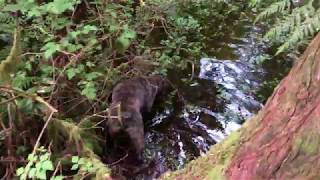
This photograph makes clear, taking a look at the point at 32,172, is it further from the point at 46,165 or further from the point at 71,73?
the point at 71,73

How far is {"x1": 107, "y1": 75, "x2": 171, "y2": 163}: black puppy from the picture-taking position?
4.88 metres

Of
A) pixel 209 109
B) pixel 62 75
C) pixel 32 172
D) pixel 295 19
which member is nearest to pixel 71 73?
pixel 62 75

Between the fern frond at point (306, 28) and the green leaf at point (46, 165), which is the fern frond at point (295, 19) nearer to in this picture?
the fern frond at point (306, 28)

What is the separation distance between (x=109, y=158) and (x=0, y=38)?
162 cm

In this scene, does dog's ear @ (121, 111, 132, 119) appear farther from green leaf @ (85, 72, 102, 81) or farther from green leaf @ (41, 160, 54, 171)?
green leaf @ (41, 160, 54, 171)

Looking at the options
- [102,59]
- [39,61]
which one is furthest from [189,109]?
[39,61]

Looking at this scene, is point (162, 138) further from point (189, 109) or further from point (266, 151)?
point (266, 151)

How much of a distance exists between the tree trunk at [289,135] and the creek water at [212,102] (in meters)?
2.84

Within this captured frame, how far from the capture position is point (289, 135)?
1884 millimetres

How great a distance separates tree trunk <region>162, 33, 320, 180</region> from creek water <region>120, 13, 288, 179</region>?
9.33ft

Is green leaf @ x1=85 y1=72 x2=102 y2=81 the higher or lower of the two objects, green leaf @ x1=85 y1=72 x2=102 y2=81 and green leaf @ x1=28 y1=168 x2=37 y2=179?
the higher

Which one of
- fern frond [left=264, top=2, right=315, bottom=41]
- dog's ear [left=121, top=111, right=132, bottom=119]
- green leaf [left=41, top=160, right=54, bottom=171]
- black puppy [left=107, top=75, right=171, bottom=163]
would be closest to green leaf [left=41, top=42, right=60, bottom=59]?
black puppy [left=107, top=75, right=171, bottom=163]

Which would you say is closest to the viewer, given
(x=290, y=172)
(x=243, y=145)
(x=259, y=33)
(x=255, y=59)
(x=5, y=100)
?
(x=290, y=172)

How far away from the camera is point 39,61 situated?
15.4 feet
